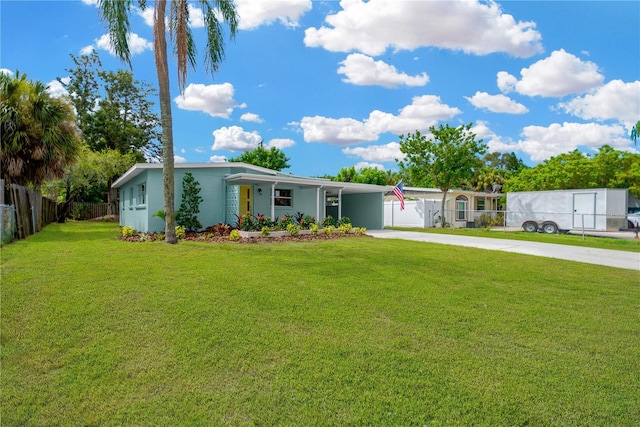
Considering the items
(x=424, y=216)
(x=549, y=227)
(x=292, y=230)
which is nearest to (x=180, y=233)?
(x=292, y=230)

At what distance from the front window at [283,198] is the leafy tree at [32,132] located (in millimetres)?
8845

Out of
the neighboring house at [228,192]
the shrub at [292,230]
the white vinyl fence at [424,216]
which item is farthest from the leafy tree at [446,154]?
the shrub at [292,230]

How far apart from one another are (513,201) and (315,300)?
64.5 ft

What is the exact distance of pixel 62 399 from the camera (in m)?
3.24

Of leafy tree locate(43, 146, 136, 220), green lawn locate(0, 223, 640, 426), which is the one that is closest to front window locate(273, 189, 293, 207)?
green lawn locate(0, 223, 640, 426)

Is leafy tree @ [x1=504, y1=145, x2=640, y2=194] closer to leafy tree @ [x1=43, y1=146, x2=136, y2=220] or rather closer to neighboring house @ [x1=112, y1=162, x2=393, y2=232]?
neighboring house @ [x1=112, y1=162, x2=393, y2=232]

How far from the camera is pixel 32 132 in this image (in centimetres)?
1525

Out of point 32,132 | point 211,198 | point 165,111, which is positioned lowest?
point 211,198

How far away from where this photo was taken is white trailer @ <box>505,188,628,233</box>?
17.6 meters

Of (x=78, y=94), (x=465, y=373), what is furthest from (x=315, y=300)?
(x=78, y=94)

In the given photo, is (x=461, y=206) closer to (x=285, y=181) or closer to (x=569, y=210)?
(x=569, y=210)

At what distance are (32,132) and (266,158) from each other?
25.1 meters

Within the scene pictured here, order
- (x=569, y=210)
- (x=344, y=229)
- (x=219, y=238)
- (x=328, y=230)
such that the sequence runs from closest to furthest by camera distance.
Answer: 1. (x=219, y=238)
2. (x=328, y=230)
3. (x=344, y=229)
4. (x=569, y=210)

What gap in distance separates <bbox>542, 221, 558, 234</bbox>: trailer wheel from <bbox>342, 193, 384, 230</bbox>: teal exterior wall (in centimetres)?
836
